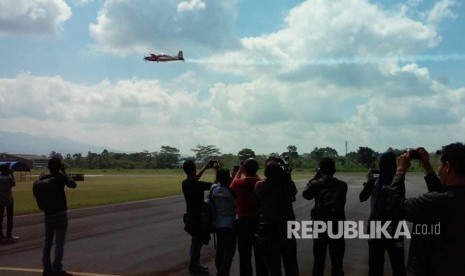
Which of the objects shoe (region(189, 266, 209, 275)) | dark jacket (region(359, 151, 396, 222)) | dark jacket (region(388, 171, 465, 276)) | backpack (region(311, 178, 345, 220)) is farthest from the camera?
shoe (region(189, 266, 209, 275))

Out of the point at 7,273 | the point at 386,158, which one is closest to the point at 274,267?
the point at 386,158

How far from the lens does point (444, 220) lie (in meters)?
3.08

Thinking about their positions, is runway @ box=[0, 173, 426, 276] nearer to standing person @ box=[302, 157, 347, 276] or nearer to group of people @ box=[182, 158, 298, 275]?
group of people @ box=[182, 158, 298, 275]

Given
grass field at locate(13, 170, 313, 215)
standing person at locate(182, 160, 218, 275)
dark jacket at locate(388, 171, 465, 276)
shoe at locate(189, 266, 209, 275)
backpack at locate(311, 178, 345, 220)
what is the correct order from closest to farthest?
dark jacket at locate(388, 171, 465, 276) → backpack at locate(311, 178, 345, 220) → standing person at locate(182, 160, 218, 275) → shoe at locate(189, 266, 209, 275) → grass field at locate(13, 170, 313, 215)

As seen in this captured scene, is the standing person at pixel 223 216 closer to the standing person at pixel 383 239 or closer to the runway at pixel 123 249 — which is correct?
the runway at pixel 123 249

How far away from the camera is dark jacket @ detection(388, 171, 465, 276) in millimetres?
2996

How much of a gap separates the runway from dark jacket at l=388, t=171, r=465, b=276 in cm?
546

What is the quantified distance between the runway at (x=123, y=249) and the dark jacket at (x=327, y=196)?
7.26 ft

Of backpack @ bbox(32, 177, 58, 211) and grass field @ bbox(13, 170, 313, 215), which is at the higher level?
backpack @ bbox(32, 177, 58, 211)

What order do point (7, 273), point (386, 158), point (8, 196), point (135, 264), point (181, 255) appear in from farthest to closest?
point (8, 196), point (181, 255), point (135, 264), point (7, 273), point (386, 158)

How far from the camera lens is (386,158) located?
6293mm

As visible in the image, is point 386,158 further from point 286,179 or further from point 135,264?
point 135,264

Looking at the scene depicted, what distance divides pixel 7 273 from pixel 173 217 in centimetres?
971

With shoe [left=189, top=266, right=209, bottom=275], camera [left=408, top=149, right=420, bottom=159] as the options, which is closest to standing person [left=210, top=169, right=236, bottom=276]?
shoe [left=189, top=266, right=209, bottom=275]
